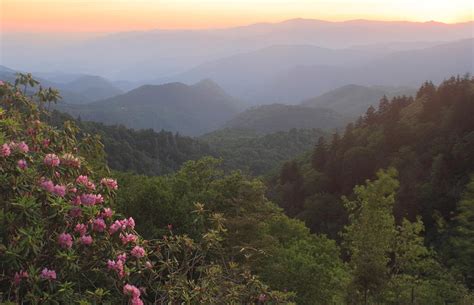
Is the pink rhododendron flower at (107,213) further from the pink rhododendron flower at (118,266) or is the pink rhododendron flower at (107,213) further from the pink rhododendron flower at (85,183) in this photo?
the pink rhododendron flower at (118,266)

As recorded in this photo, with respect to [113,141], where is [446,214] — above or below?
above

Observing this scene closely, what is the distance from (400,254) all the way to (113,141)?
11625 cm

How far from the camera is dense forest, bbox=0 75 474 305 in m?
5.32

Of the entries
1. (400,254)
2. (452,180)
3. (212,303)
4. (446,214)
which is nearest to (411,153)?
(452,180)

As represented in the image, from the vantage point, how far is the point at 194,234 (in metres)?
20.7

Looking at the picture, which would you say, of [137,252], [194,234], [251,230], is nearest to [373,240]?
[251,230]

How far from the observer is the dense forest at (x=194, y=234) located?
17.5 ft

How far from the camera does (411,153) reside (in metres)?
60.8

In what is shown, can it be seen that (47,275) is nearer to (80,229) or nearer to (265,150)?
(80,229)

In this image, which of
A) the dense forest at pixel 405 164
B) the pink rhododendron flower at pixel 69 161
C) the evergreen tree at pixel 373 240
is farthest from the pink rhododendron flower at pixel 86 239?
the dense forest at pixel 405 164

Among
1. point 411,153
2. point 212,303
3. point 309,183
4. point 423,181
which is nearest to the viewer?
point 212,303

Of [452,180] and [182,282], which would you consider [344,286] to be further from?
[452,180]

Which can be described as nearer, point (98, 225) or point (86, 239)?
point (86, 239)

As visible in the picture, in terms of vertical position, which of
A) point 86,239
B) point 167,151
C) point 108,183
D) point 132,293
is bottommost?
point 167,151
